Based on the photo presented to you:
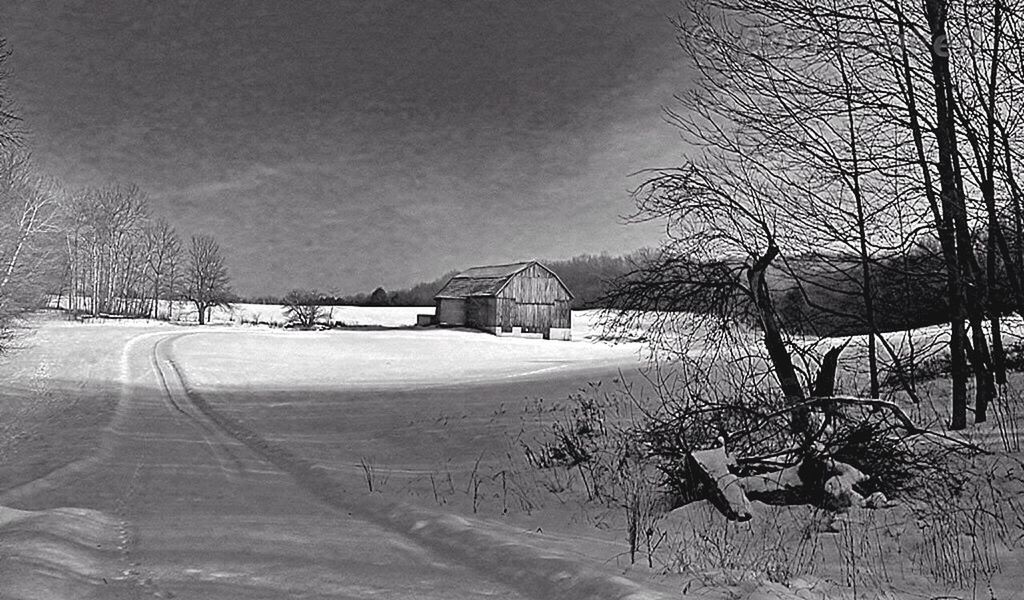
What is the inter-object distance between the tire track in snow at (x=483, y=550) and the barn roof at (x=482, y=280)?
158 feet

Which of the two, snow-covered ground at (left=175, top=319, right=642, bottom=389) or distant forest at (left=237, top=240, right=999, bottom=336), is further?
snow-covered ground at (left=175, top=319, right=642, bottom=389)

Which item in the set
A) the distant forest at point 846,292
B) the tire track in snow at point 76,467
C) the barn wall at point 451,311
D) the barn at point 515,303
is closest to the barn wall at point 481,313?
the barn at point 515,303

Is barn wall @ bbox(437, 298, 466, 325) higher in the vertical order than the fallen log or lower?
higher

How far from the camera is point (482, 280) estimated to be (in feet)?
200

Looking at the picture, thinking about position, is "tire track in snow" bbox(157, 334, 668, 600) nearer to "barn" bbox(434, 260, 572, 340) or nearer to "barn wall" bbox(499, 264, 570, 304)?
"barn" bbox(434, 260, 572, 340)

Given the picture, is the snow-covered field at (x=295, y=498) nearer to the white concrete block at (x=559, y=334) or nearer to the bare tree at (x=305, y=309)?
the white concrete block at (x=559, y=334)

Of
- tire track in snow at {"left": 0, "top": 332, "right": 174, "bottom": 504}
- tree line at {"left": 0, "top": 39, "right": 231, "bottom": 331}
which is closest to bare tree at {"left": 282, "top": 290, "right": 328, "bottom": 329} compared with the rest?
tree line at {"left": 0, "top": 39, "right": 231, "bottom": 331}

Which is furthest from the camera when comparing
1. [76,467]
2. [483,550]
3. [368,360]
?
[368,360]

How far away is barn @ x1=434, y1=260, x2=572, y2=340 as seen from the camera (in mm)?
56688

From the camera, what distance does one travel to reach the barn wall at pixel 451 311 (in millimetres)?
60406

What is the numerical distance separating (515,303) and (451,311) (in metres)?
6.73

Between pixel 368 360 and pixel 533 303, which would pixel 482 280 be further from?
pixel 368 360

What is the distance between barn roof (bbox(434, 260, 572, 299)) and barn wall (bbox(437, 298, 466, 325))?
0.52m

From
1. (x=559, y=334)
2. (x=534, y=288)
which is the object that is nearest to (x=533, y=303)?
(x=534, y=288)
